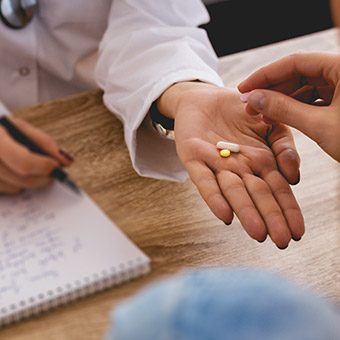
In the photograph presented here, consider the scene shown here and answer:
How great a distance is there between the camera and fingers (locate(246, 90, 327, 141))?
1.75ft

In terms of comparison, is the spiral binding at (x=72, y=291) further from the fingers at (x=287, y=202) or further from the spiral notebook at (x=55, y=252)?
the fingers at (x=287, y=202)

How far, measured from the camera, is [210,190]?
52 centimetres

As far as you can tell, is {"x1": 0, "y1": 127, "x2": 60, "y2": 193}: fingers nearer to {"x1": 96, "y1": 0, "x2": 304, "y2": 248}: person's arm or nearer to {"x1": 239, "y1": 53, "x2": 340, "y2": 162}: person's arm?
{"x1": 96, "y1": 0, "x2": 304, "y2": 248}: person's arm

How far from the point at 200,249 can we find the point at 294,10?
1019mm

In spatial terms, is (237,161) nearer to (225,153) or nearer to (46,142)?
(225,153)

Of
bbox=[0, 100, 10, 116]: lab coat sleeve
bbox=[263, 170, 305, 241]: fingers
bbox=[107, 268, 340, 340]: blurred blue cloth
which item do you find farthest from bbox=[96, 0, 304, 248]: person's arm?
bbox=[107, 268, 340, 340]: blurred blue cloth

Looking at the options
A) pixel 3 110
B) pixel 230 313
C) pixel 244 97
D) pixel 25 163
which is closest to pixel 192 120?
pixel 244 97

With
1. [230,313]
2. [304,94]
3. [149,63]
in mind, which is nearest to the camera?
[230,313]

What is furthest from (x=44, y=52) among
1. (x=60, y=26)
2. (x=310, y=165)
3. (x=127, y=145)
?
(x=310, y=165)

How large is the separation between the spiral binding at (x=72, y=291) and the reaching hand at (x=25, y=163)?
0.14 m

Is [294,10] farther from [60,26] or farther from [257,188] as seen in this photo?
[257,188]

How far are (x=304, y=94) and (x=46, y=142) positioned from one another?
227 mm

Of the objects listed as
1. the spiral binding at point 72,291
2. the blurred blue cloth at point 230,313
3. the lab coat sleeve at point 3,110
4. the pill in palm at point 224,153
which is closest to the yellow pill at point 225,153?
the pill in palm at point 224,153

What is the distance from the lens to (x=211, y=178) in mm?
527
